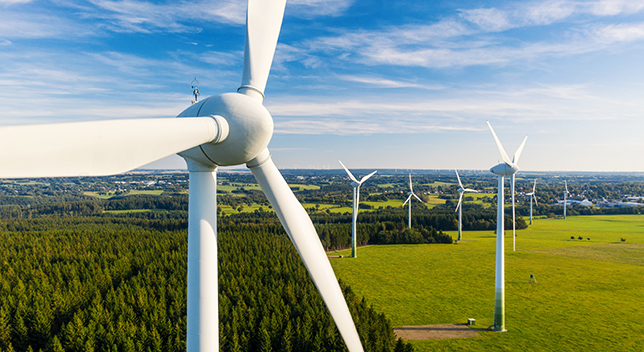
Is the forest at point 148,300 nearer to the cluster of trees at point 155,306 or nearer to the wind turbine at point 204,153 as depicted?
the cluster of trees at point 155,306

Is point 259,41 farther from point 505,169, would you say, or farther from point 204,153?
point 505,169

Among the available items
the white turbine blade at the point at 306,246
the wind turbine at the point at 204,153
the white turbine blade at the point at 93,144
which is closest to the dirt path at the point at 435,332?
the white turbine blade at the point at 306,246

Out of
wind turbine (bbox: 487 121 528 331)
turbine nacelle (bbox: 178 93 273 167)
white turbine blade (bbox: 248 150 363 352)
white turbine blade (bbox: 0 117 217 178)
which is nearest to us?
white turbine blade (bbox: 0 117 217 178)

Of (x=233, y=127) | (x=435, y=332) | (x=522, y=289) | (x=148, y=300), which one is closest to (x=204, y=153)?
(x=233, y=127)

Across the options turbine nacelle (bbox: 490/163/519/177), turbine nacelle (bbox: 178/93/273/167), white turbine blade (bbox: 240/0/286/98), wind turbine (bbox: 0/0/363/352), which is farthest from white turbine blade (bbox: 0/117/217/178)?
turbine nacelle (bbox: 490/163/519/177)

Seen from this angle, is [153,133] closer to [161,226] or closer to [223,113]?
[223,113]

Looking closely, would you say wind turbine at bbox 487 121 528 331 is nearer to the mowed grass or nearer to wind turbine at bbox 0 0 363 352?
the mowed grass
